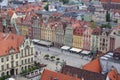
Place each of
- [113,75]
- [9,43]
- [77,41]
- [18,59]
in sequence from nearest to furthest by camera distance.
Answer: [113,75] → [9,43] → [18,59] → [77,41]

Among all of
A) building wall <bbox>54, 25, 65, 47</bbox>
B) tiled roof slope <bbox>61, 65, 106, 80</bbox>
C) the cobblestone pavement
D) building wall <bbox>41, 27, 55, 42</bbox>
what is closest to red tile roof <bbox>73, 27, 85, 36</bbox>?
building wall <bbox>54, 25, 65, 47</bbox>

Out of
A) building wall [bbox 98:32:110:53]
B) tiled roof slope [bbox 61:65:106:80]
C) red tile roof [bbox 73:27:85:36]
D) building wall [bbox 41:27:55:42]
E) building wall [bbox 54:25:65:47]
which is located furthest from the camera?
building wall [bbox 41:27:55:42]

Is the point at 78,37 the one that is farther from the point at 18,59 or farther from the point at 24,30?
the point at 18,59

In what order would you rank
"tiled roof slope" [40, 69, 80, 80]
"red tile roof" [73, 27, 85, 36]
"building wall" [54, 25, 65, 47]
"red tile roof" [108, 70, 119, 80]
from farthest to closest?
1. "building wall" [54, 25, 65, 47]
2. "red tile roof" [73, 27, 85, 36]
3. "red tile roof" [108, 70, 119, 80]
4. "tiled roof slope" [40, 69, 80, 80]

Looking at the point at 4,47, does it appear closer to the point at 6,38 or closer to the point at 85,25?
the point at 6,38

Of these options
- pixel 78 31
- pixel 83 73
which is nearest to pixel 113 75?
pixel 83 73

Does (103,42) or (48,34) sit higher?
(48,34)

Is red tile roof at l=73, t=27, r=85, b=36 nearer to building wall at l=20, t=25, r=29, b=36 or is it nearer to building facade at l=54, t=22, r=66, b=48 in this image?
building facade at l=54, t=22, r=66, b=48

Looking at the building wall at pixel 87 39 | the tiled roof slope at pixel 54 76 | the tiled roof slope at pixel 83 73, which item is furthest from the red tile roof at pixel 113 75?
the building wall at pixel 87 39

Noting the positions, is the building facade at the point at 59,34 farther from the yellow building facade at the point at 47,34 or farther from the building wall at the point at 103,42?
the building wall at the point at 103,42
